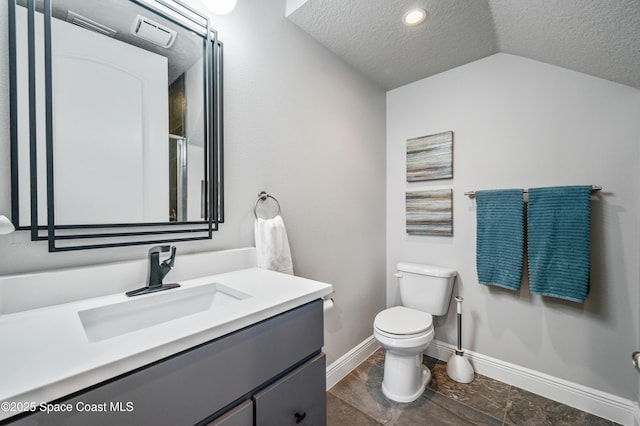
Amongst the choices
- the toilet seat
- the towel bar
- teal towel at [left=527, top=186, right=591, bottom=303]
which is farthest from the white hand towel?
teal towel at [left=527, top=186, right=591, bottom=303]

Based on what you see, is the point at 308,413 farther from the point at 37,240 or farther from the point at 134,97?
the point at 134,97

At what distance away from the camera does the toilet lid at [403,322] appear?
5.20 feet

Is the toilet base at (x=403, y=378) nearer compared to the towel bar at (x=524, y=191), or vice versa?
the towel bar at (x=524, y=191)

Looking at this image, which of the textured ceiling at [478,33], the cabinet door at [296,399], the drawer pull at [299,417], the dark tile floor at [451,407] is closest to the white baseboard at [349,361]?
the dark tile floor at [451,407]

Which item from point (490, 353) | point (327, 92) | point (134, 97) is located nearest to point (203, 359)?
point (134, 97)

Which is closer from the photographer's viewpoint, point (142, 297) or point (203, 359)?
point (203, 359)

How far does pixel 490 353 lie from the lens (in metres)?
1.88

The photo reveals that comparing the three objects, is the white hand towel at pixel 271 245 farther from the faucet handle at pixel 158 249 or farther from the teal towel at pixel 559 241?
the teal towel at pixel 559 241

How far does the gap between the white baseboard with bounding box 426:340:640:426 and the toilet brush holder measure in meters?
0.12

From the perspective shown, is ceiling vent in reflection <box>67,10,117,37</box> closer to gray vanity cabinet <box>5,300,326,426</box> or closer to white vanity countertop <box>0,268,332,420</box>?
white vanity countertop <box>0,268,332,420</box>

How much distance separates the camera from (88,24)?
882mm

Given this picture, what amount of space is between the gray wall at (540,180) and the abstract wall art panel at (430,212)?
0.05 m

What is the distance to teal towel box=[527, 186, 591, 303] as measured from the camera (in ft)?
4.85

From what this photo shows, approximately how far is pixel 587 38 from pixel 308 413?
6.29 ft
